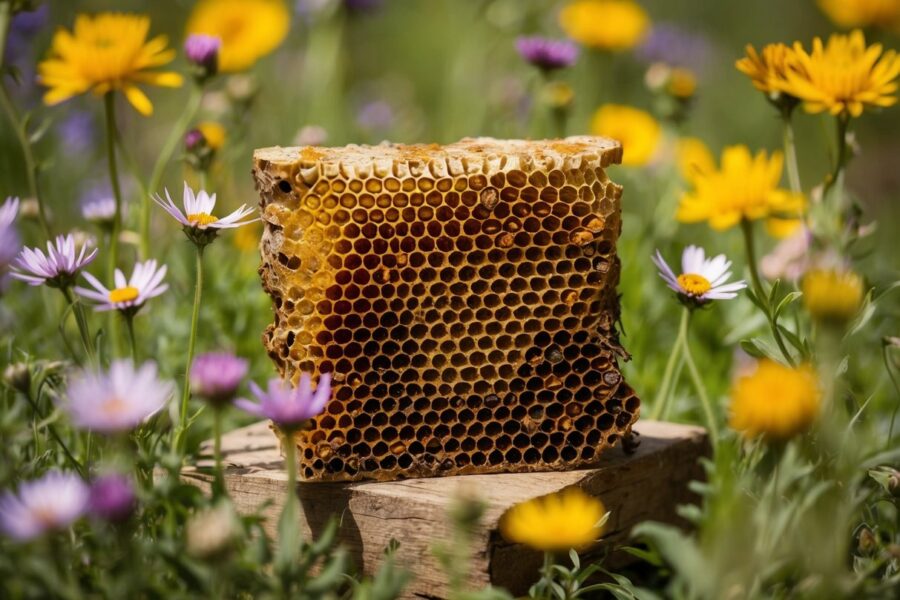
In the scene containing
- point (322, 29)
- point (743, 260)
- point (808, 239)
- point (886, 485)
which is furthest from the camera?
point (322, 29)

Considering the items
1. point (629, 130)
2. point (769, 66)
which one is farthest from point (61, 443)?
point (629, 130)

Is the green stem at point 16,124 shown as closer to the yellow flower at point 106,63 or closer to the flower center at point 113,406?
the yellow flower at point 106,63

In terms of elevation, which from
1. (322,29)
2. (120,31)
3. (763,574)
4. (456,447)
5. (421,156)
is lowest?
(763,574)

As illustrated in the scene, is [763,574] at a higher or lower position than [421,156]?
lower

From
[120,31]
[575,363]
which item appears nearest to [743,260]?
[575,363]

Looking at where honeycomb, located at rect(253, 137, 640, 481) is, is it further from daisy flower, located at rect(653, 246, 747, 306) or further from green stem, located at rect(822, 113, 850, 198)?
green stem, located at rect(822, 113, 850, 198)

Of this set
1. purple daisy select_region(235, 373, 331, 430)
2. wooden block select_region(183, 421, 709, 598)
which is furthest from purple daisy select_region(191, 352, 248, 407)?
wooden block select_region(183, 421, 709, 598)

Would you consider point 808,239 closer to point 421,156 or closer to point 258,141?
point 421,156
